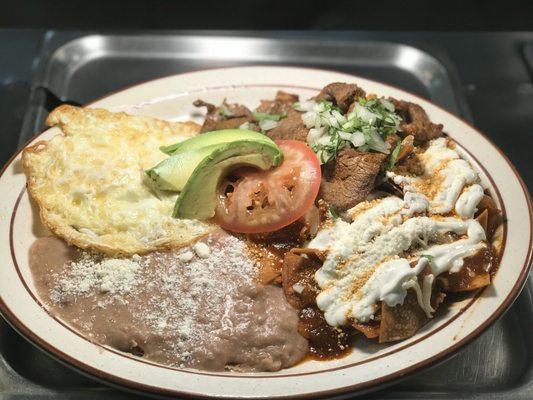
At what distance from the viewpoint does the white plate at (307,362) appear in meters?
2.10

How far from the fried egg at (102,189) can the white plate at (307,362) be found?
0.63 ft

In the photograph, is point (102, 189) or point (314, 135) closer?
point (102, 189)

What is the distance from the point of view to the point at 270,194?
2516 millimetres

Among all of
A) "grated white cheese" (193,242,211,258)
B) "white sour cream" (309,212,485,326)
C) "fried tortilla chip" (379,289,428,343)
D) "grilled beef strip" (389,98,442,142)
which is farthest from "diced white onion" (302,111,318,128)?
"fried tortilla chip" (379,289,428,343)

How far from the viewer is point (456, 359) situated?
8.06 ft

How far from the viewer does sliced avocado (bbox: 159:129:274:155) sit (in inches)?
106

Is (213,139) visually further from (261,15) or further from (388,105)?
(261,15)

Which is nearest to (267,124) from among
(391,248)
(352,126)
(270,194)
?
(352,126)

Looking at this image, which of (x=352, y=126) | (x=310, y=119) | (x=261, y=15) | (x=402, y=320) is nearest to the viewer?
(x=402, y=320)

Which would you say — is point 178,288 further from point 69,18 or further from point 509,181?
point 69,18

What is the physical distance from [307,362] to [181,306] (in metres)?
0.54

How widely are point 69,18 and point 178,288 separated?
364 cm

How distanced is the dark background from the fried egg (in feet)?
8.31

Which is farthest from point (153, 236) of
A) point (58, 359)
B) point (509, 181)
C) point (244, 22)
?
point (244, 22)
